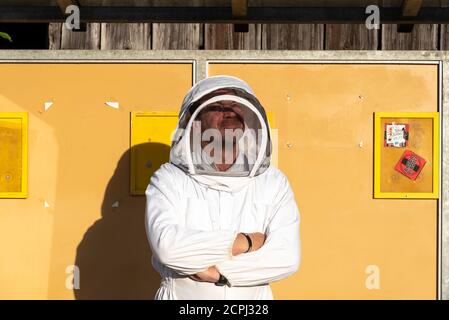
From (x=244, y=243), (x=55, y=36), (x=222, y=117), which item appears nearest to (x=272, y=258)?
(x=244, y=243)

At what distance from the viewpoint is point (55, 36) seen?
6.03 meters

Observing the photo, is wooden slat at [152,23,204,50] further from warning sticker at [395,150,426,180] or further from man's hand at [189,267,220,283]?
man's hand at [189,267,220,283]

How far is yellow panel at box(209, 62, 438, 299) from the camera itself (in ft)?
18.8

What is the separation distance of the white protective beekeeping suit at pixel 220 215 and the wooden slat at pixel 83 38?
7.11ft

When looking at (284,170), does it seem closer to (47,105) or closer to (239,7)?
(239,7)

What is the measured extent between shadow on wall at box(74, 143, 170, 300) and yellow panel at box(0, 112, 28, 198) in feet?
2.11

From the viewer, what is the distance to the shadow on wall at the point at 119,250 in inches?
225

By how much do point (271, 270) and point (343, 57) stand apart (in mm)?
2523

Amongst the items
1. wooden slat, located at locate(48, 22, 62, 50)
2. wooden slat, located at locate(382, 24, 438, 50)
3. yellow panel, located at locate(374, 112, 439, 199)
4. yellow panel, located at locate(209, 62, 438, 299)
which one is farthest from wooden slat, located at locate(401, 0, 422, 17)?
wooden slat, located at locate(48, 22, 62, 50)

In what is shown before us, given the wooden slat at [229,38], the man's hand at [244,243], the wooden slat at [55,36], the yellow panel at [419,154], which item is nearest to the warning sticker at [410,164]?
the yellow panel at [419,154]

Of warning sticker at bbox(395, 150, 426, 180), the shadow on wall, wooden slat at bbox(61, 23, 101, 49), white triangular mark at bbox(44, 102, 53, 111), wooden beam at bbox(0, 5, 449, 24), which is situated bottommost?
the shadow on wall

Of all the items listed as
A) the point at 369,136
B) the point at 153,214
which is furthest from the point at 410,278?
the point at 153,214

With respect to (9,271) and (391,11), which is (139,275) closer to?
(9,271)

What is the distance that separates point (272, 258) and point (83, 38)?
3022 mm
